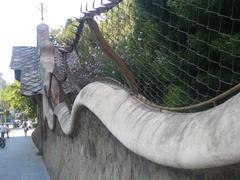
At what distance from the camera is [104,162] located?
425cm

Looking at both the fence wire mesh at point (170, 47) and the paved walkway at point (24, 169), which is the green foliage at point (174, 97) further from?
the paved walkway at point (24, 169)

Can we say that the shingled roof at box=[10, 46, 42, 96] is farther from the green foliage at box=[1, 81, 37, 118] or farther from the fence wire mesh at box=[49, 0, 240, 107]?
the fence wire mesh at box=[49, 0, 240, 107]

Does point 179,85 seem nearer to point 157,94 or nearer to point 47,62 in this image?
point 157,94

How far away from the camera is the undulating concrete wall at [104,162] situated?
2.29m

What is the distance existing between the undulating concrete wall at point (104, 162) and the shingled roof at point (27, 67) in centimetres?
804

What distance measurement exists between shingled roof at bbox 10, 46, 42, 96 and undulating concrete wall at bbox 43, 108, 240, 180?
804cm

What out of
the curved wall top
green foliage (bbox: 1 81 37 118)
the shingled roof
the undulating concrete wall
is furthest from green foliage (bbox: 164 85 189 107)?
green foliage (bbox: 1 81 37 118)

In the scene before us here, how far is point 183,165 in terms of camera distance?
2.05 meters

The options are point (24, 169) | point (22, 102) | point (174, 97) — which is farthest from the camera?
point (22, 102)

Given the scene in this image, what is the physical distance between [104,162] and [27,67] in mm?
14432

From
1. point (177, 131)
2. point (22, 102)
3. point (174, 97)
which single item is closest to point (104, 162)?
point (174, 97)

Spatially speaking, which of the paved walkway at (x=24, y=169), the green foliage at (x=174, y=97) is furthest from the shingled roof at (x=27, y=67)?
the green foliage at (x=174, y=97)

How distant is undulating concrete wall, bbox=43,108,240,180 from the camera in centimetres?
229

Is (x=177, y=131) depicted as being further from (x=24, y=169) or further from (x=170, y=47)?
(x=24, y=169)
